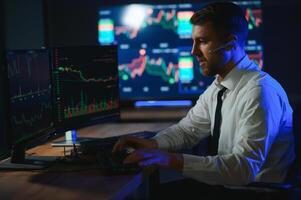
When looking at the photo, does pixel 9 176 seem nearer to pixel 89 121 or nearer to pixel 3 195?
pixel 3 195

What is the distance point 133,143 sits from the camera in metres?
2.23

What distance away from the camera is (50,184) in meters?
1.83

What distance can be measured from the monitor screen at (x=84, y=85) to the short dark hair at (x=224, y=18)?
0.66m

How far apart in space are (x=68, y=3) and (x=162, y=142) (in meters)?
1.95

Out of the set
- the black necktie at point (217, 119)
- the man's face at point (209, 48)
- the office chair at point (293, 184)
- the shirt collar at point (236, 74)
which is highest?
the man's face at point (209, 48)

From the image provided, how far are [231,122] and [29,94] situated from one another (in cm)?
81

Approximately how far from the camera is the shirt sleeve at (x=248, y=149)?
1.88 meters

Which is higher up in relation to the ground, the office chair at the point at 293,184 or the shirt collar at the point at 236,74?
the shirt collar at the point at 236,74

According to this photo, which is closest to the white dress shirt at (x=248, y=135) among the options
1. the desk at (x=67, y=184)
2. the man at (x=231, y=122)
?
the man at (x=231, y=122)

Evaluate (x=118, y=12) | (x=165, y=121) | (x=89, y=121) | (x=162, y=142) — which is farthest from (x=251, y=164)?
(x=118, y=12)

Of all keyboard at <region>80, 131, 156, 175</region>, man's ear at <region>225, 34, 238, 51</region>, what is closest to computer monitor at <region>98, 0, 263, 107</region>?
keyboard at <region>80, 131, 156, 175</region>

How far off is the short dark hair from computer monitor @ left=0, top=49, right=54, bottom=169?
0.67 metres

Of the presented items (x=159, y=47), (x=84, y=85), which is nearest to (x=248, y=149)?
(x=84, y=85)

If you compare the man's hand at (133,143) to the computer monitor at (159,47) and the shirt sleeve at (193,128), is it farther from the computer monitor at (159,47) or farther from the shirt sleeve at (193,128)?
the computer monitor at (159,47)
